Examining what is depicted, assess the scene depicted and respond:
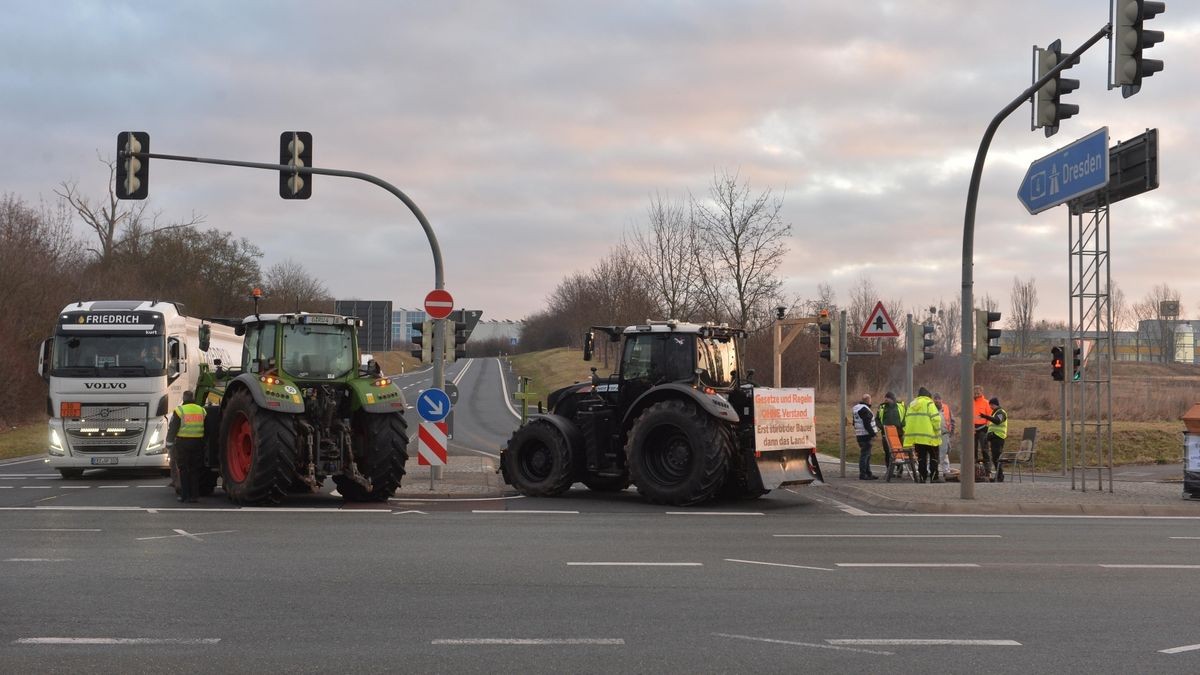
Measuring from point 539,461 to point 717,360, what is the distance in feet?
10.8

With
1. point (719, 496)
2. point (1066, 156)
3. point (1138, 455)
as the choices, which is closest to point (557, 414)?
point (719, 496)

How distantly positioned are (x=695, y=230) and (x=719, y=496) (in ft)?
71.9

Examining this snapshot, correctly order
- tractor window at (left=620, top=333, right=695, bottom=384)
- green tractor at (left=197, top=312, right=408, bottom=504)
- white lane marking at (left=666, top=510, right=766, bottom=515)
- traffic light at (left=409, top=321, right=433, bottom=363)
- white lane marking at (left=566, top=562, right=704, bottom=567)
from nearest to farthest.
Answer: white lane marking at (left=566, top=562, right=704, bottom=567)
green tractor at (left=197, top=312, right=408, bottom=504)
white lane marking at (left=666, top=510, right=766, bottom=515)
tractor window at (left=620, top=333, right=695, bottom=384)
traffic light at (left=409, top=321, right=433, bottom=363)

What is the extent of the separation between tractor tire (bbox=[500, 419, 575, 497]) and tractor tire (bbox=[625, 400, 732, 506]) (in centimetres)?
126

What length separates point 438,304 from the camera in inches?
803

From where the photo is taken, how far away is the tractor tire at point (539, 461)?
18656 mm

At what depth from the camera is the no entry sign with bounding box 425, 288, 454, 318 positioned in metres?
20.3

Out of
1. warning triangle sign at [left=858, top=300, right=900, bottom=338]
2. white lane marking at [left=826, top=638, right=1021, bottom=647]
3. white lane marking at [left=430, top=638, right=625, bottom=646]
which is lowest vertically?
white lane marking at [left=826, top=638, right=1021, bottom=647]

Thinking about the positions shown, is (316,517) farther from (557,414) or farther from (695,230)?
(695,230)

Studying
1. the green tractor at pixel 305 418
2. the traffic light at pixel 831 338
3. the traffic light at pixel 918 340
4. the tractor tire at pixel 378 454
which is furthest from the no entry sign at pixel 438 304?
the traffic light at pixel 918 340

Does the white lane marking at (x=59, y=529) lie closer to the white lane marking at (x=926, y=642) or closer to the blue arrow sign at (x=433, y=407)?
the blue arrow sign at (x=433, y=407)

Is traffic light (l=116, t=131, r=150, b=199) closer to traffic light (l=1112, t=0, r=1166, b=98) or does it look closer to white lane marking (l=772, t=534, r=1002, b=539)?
white lane marking (l=772, t=534, r=1002, b=539)

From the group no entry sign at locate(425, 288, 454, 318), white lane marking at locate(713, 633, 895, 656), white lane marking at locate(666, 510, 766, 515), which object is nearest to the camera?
white lane marking at locate(713, 633, 895, 656)

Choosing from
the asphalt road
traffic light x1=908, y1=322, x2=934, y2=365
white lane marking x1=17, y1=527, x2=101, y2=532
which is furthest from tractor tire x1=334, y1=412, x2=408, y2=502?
traffic light x1=908, y1=322, x2=934, y2=365
